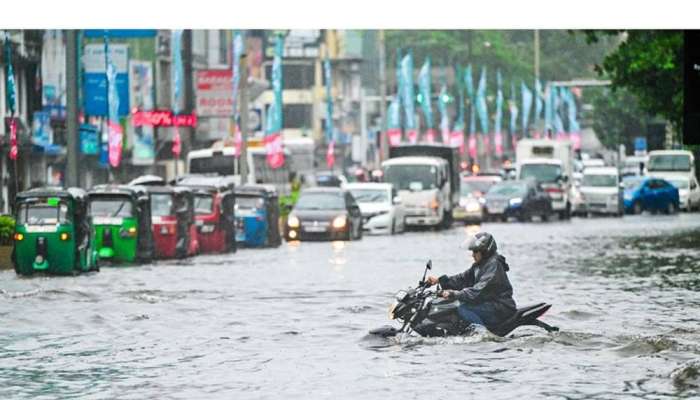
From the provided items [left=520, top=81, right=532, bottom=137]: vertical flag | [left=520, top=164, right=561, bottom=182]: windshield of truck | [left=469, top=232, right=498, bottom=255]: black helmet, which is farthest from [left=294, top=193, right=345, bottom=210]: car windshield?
[left=469, top=232, right=498, bottom=255]: black helmet

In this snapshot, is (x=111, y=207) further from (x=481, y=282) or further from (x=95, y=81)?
(x=481, y=282)

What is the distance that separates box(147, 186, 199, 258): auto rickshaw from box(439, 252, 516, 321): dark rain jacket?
14024 mm

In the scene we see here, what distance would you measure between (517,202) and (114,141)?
11.4 m

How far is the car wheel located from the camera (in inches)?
1196


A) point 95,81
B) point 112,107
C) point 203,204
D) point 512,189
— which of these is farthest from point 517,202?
point 95,81

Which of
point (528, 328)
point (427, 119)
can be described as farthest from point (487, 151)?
point (528, 328)

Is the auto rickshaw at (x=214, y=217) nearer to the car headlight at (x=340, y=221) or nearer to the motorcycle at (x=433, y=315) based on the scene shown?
the car headlight at (x=340, y=221)

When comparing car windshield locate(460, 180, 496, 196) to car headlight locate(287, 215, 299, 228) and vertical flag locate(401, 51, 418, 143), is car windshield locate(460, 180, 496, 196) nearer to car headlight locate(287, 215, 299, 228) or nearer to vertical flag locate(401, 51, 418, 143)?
vertical flag locate(401, 51, 418, 143)

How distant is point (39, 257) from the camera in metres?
26.8

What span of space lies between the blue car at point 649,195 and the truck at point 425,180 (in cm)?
550

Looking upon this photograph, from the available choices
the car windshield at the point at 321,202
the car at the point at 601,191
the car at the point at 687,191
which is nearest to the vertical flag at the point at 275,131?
the car windshield at the point at 321,202

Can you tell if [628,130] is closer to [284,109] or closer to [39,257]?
[39,257]

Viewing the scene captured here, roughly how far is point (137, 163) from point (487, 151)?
52.3 ft

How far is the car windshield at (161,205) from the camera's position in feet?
115
